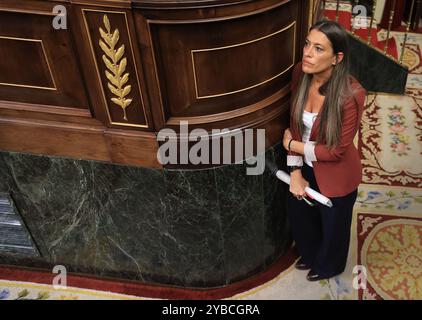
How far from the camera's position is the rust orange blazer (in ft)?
6.91

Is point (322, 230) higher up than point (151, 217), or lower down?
lower down

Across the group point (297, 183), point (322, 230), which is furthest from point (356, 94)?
point (322, 230)

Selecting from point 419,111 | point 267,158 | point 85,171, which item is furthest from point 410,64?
point 85,171

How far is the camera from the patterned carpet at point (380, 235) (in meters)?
2.86

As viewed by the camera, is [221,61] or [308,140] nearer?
[221,61]

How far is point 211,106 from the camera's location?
2232 millimetres

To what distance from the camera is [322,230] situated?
2740 mm

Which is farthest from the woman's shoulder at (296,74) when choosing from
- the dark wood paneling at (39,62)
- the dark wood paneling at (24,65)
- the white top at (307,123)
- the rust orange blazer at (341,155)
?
the dark wood paneling at (24,65)

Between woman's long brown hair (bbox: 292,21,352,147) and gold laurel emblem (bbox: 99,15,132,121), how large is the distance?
820 millimetres

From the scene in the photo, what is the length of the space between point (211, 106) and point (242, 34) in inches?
14.6

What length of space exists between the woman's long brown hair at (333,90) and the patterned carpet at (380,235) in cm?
111

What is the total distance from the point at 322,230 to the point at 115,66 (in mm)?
1499

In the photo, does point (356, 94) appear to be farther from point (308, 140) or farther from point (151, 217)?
point (151, 217)

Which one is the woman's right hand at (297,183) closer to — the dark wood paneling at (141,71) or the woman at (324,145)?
the woman at (324,145)
